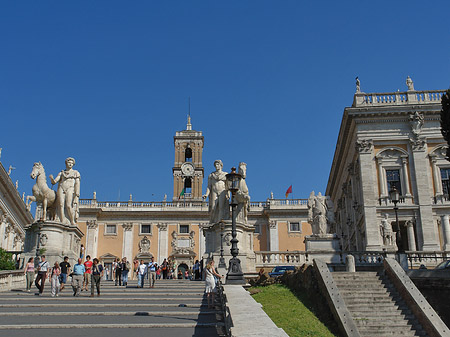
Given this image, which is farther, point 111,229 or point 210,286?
point 111,229

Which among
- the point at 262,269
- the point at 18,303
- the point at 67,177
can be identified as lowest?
the point at 18,303

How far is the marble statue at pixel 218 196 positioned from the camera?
2336 cm

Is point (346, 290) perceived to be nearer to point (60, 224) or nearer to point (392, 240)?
point (60, 224)

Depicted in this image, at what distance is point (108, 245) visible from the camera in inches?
2461

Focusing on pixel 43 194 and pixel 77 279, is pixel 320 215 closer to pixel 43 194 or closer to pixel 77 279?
pixel 43 194

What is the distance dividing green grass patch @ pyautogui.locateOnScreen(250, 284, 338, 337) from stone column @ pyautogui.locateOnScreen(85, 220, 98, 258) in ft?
149

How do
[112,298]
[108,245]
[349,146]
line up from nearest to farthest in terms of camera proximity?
1. [112,298]
2. [349,146]
3. [108,245]

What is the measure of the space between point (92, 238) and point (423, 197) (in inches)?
1544

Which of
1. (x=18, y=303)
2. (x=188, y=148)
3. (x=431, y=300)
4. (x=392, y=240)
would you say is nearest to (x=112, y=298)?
(x=18, y=303)

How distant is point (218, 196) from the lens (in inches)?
925

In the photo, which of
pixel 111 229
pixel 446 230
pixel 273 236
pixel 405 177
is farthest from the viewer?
pixel 111 229

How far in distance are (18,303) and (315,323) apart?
7.56m

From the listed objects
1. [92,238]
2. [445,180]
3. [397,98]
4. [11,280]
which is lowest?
[11,280]

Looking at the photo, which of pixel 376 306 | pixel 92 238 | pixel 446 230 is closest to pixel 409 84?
pixel 446 230
